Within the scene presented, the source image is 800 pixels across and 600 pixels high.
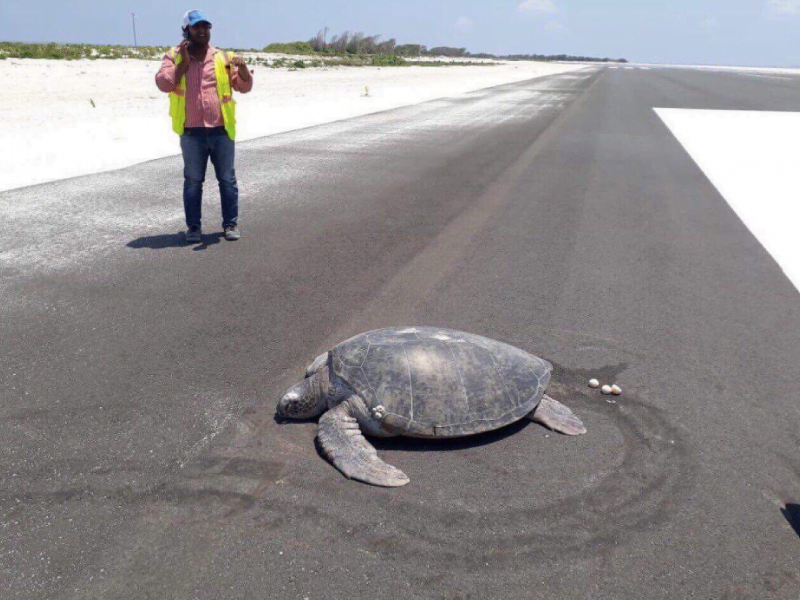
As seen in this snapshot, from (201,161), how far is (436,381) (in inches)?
183

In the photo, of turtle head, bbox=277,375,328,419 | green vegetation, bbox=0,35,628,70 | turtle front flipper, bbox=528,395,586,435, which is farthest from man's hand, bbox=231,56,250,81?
green vegetation, bbox=0,35,628,70

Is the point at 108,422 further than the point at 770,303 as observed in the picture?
No

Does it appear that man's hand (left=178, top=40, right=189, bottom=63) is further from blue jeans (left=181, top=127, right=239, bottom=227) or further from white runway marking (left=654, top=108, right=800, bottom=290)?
white runway marking (left=654, top=108, right=800, bottom=290)

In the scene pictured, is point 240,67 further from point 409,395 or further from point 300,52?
point 300,52

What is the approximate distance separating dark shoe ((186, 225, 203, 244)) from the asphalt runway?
173mm

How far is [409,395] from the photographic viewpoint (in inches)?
147

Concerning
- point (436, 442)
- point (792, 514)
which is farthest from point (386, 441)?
point (792, 514)

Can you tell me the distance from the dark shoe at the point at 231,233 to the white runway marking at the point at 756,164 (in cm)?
670

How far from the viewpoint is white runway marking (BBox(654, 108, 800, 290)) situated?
29.5 ft

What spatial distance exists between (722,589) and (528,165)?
12.0m

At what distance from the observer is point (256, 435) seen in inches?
151

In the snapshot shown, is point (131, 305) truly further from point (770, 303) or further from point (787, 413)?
point (770, 303)

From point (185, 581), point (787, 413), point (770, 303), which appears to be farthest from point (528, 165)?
point (185, 581)

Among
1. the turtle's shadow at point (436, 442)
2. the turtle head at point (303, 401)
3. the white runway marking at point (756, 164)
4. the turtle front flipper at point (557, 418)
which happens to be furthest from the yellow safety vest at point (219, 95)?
the white runway marking at point (756, 164)
